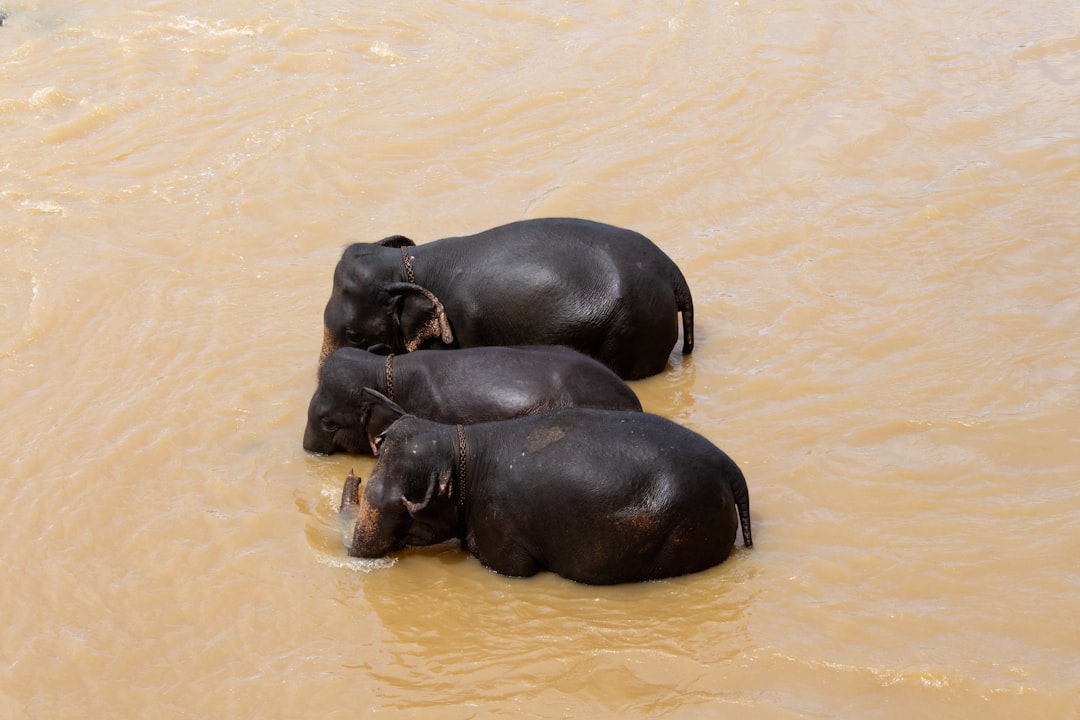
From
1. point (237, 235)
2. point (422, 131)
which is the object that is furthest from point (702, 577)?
point (422, 131)

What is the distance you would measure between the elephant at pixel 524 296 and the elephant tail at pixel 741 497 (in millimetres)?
1792

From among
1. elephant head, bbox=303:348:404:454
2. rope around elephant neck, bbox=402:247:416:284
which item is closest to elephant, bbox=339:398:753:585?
elephant head, bbox=303:348:404:454

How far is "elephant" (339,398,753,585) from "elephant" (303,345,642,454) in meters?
0.42

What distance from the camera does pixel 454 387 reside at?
7.05 m

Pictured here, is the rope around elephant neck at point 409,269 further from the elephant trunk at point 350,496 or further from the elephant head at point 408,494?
the elephant head at point 408,494

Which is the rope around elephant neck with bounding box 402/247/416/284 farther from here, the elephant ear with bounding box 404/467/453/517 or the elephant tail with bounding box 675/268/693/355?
the elephant ear with bounding box 404/467/453/517

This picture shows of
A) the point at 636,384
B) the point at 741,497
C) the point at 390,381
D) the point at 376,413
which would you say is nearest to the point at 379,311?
the point at 390,381

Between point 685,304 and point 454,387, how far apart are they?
1847 millimetres

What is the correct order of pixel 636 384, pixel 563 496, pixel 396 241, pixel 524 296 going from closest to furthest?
pixel 563 496 → pixel 524 296 → pixel 636 384 → pixel 396 241

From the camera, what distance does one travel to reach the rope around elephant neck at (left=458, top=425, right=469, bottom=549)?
627 cm

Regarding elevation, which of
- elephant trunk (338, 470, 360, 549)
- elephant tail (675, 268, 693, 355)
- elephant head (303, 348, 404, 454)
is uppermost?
elephant tail (675, 268, 693, 355)

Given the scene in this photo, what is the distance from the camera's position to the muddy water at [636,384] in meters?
5.68

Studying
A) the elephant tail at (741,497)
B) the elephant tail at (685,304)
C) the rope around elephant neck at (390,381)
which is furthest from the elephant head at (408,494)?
the elephant tail at (685,304)

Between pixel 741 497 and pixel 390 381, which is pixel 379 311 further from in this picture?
pixel 741 497
